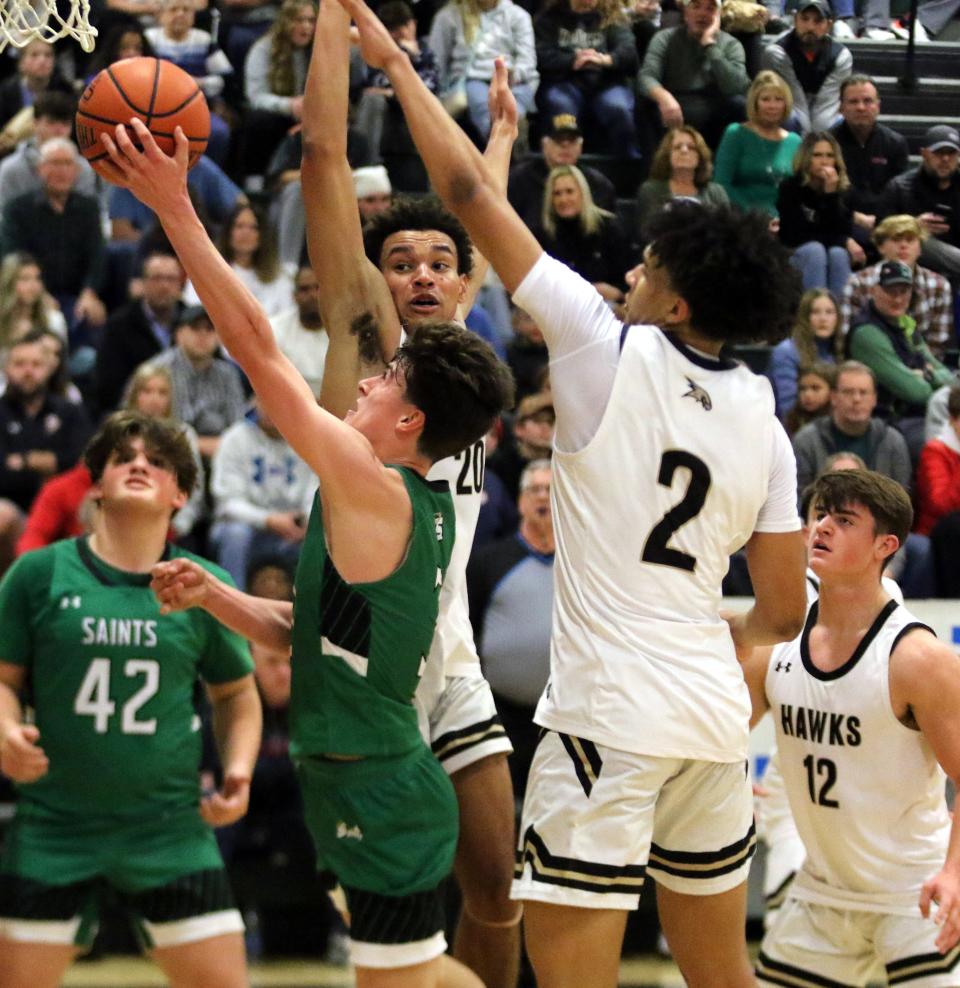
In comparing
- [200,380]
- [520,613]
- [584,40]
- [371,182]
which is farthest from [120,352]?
[584,40]

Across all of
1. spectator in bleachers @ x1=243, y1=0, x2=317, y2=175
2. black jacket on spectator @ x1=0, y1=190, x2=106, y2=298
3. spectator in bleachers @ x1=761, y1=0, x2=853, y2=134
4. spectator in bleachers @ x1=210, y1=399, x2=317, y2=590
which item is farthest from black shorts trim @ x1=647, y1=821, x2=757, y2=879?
black jacket on spectator @ x1=0, y1=190, x2=106, y2=298

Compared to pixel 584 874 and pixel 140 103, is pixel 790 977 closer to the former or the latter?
pixel 584 874

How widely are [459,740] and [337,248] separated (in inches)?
51.7

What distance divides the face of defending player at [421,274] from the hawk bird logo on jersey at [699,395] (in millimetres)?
933

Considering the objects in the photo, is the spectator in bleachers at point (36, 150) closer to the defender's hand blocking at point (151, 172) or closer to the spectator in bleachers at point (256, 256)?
the spectator in bleachers at point (256, 256)

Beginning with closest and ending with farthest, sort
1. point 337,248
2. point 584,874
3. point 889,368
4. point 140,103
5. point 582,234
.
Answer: point 584,874
point 140,103
point 337,248
point 582,234
point 889,368

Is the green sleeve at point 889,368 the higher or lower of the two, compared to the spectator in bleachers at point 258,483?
higher

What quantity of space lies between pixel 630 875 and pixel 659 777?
225mm

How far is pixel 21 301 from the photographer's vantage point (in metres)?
8.15

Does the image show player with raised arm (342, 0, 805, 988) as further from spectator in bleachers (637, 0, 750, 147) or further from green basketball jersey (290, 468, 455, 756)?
spectator in bleachers (637, 0, 750, 147)

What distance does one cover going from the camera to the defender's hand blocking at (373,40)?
13.3ft

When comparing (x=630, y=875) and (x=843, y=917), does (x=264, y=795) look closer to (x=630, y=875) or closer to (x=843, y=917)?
(x=843, y=917)

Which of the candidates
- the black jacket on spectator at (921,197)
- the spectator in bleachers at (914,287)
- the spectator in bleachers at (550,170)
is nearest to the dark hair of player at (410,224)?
Result: the black jacket on spectator at (921,197)

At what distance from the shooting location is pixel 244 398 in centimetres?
812
